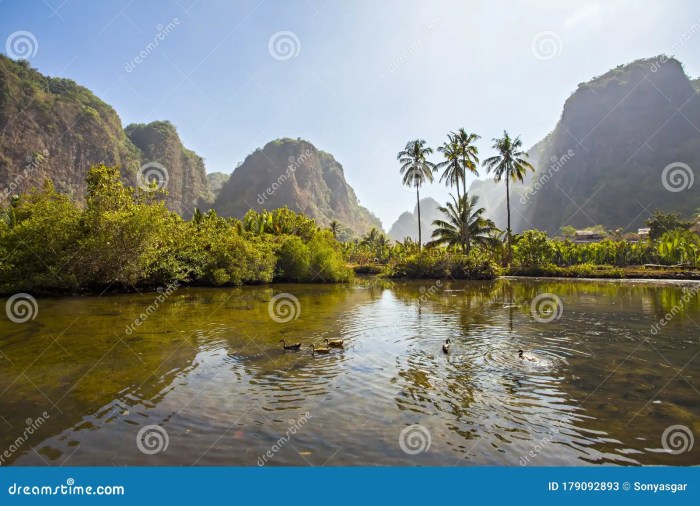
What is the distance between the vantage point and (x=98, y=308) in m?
25.5

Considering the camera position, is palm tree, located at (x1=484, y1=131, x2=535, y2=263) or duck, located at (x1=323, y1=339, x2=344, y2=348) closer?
duck, located at (x1=323, y1=339, x2=344, y2=348)

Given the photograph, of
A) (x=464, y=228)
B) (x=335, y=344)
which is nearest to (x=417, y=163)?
(x=464, y=228)

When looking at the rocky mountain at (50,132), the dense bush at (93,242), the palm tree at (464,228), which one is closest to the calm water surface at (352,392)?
the dense bush at (93,242)

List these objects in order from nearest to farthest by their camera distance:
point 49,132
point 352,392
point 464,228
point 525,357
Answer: point 352,392 → point 525,357 → point 464,228 → point 49,132

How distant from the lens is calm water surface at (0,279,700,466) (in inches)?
283

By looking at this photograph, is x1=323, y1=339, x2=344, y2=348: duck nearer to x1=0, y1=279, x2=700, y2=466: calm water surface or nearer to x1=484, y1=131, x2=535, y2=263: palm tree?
x1=0, y1=279, x2=700, y2=466: calm water surface

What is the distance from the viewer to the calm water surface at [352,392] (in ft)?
23.6

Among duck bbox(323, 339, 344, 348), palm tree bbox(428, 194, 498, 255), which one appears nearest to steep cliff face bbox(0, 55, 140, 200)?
palm tree bbox(428, 194, 498, 255)

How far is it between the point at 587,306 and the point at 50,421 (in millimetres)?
29837

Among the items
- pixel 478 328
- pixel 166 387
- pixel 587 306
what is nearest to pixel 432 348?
pixel 478 328

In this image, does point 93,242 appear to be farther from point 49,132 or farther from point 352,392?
point 49,132

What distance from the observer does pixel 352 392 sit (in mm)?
10281

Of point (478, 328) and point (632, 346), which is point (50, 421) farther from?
point (632, 346)

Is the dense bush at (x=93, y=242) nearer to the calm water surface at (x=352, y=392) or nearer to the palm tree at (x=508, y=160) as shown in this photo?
the calm water surface at (x=352, y=392)
